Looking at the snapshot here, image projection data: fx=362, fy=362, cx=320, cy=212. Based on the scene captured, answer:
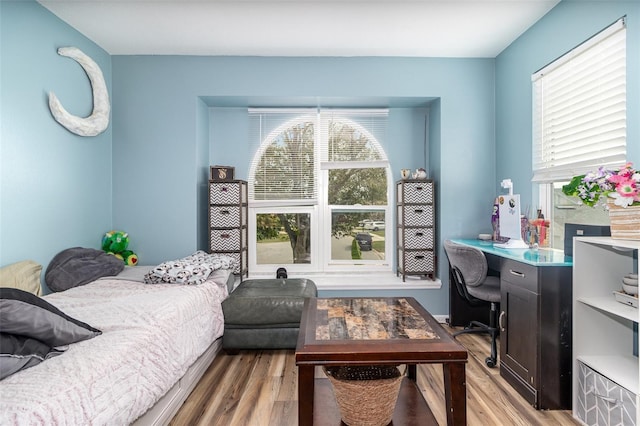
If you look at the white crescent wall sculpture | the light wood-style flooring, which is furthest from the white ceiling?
the light wood-style flooring

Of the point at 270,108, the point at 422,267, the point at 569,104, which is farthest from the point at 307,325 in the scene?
the point at 270,108

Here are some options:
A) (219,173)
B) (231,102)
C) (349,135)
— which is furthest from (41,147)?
(349,135)

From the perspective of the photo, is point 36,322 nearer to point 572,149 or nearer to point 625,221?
point 625,221

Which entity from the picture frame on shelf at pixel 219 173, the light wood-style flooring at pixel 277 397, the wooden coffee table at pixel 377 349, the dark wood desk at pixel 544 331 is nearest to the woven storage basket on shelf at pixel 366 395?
the wooden coffee table at pixel 377 349

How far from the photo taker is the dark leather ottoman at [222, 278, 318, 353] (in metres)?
2.89

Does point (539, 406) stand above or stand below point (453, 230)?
below

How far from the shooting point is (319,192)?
4094 mm

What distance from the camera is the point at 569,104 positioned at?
8.84 feet

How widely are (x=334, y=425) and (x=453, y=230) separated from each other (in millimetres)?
2481

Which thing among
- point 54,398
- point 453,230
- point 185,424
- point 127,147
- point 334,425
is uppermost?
point 127,147

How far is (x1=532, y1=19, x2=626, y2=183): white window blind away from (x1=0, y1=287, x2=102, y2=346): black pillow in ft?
10.2

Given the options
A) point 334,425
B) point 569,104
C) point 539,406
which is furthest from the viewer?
point 569,104

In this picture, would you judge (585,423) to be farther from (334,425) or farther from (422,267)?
(422,267)

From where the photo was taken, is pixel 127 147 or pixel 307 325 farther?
pixel 127 147
